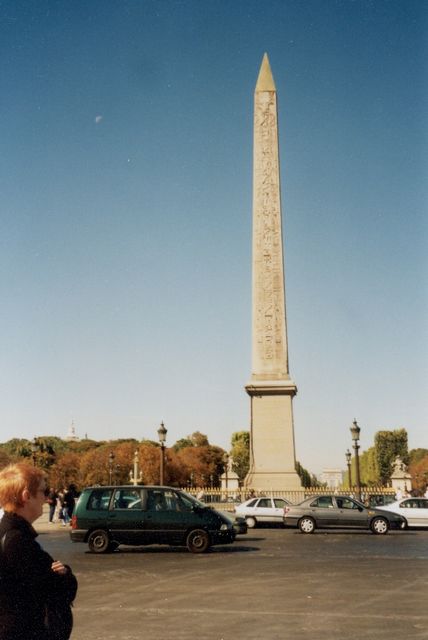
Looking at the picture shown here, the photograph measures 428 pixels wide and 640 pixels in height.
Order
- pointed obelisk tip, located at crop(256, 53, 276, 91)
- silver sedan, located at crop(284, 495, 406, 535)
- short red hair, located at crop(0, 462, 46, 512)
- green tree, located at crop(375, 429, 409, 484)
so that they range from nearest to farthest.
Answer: short red hair, located at crop(0, 462, 46, 512) < silver sedan, located at crop(284, 495, 406, 535) < pointed obelisk tip, located at crop(256, 53, 276, 91) < green tree, located at crop(375, 429, 409, 484)

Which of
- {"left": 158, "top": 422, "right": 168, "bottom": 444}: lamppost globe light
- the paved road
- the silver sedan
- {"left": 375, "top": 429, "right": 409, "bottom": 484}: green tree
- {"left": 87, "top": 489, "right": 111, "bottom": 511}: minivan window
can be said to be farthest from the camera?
{"left": 375, "top": 429, "right": 409, "bottom": 484}: green tree

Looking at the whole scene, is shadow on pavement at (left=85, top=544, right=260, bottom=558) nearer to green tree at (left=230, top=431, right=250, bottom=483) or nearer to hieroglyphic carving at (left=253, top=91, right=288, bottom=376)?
hieroglyphic carving at (left=253, top=91, right=288, bottom=376)

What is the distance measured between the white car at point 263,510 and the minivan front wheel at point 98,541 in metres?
10.9

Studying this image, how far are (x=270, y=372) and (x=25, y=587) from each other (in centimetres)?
2928

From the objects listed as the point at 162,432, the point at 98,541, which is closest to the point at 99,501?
the point at 98,541

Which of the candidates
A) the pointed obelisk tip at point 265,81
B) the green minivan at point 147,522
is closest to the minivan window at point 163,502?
the green minivan at point 147,522

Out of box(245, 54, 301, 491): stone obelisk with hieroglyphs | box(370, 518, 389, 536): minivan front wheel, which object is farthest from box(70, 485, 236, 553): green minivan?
box(245, 54, 301, 491): stone obelisk with hieroglyphs

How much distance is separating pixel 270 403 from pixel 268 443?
5.98ft

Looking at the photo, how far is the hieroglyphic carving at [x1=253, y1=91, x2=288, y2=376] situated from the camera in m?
32.2

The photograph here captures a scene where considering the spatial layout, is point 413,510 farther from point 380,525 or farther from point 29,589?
point 29,589

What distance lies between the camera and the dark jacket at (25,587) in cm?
313

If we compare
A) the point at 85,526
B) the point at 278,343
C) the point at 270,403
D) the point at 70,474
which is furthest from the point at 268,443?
the point at 70,474

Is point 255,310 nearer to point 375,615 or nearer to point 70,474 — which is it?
point 375,615

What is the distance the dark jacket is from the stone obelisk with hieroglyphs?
28.8 metres
